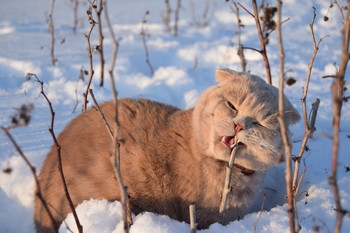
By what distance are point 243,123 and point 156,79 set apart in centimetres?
256

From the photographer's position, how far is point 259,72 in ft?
15.5

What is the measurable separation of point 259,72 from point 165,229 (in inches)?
123

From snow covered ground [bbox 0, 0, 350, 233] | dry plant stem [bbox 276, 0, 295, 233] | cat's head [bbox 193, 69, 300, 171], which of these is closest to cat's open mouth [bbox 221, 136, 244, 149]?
cat's head [bbox 193, 69, 300, 171]

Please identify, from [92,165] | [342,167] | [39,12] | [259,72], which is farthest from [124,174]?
[39,12]

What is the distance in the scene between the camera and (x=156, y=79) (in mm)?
4648

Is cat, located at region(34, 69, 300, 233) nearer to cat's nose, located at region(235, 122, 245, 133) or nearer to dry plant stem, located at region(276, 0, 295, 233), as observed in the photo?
cat's nose, located at region(235, 122, 245, 133)

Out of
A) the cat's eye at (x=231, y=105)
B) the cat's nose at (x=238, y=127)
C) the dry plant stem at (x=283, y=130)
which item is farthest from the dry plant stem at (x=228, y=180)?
the dry plant stem at (x=283, y=130)

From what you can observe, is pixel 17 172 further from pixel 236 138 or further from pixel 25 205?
pixel 236 138

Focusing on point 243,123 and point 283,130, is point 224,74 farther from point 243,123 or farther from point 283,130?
point 283,130

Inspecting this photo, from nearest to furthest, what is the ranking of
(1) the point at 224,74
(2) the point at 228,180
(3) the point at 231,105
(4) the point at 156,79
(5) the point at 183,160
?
(2) the point at 228,180 < (3) the point at 231,105 < (5) the point at 183,160 < (1) the point at 224,74 < (4) the point at 156,79

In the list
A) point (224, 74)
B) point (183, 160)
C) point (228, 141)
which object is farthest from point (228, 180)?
point (224, 74)

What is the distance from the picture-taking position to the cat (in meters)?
2.33

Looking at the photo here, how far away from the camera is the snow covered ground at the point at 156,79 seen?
7.61 ft

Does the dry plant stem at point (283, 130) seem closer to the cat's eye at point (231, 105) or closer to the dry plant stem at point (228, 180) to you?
the dry plant stem at point (228, 180)
